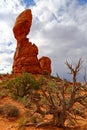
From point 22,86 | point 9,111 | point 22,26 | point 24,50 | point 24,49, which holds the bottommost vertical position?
point 9,111

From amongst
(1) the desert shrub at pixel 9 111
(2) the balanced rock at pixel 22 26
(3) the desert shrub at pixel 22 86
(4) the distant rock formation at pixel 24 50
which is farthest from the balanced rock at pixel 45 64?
(1) the desert shrub at pixel 9 111

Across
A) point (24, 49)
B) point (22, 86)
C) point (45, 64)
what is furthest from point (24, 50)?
point (22, 86)

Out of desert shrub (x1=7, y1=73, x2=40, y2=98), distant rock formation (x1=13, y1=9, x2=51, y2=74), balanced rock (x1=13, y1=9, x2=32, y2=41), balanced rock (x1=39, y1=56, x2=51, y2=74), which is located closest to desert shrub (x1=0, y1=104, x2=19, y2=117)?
desert shrub (x1=7, y1=73, x2=40, y2=98)

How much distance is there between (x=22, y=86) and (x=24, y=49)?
19830 millimetres

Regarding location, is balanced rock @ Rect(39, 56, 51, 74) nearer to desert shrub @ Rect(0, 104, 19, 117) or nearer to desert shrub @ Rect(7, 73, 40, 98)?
desert shrub @ Rect(7, 73, 40, 98)

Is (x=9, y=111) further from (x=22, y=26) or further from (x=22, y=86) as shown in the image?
(x=22, y=26)

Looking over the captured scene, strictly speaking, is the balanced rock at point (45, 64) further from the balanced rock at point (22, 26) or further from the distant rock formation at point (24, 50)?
the balanced rock at point (22, 26)

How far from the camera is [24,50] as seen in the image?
45.7m

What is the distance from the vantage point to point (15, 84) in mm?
26922

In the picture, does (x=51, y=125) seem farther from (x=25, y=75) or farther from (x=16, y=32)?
(x=16, y=32)

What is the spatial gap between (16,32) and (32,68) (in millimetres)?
7653

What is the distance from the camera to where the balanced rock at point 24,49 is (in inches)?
1742

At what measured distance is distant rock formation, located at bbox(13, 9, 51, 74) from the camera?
44250 millimetres

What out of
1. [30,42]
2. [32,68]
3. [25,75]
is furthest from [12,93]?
[30,42]
